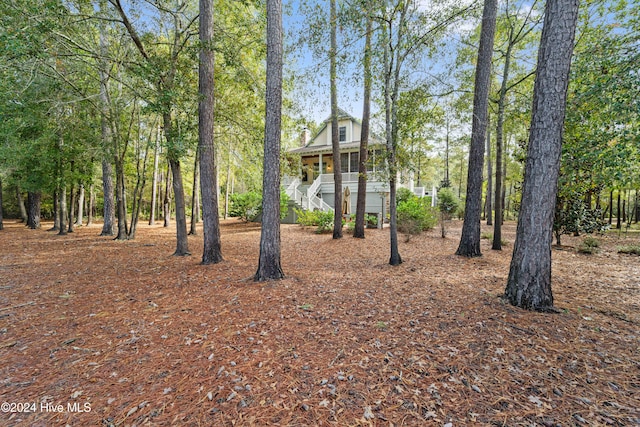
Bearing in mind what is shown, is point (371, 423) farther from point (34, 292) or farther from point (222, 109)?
point (222, 109)

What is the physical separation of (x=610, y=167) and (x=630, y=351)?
241cm

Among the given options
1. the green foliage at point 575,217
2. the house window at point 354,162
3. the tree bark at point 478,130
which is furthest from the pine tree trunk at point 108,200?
the green foliage at point 575,217

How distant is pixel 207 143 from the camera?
20.9 feet

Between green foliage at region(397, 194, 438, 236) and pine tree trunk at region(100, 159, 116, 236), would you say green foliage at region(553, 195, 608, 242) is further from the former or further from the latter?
pine tree trunk at region(100, 159, 116, 236)

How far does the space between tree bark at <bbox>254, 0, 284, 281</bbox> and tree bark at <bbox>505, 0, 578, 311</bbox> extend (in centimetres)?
386

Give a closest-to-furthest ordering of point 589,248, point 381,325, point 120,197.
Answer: point 381,325, point 589,248, point 120,197

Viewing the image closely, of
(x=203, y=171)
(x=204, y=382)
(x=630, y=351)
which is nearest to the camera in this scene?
(x=204, y=382)

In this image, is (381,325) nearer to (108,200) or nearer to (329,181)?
(108,200)

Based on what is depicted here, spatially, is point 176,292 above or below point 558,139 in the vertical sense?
below

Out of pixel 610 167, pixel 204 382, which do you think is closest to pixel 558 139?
pixel 610 167

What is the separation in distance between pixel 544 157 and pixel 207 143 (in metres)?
6.44

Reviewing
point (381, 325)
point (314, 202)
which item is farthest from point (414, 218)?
point (381, 325)

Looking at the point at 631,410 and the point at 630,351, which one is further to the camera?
the point at 630,351

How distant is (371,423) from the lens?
1.94 m
